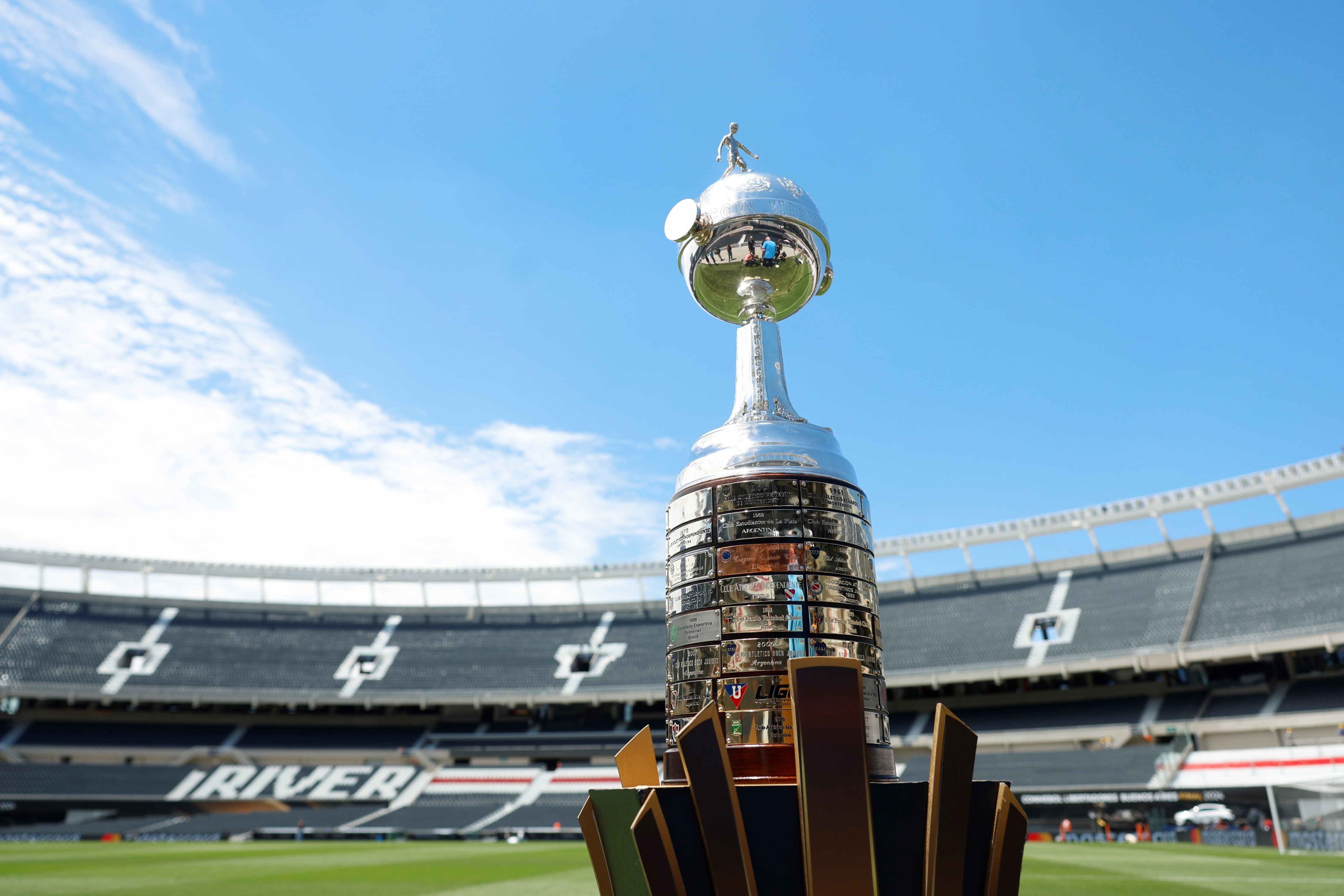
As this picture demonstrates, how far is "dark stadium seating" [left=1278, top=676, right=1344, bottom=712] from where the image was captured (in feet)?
93.7

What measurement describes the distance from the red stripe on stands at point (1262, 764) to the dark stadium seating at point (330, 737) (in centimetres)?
3317

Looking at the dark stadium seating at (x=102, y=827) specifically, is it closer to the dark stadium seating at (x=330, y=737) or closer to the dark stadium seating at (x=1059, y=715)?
the dark stadium seating at (x=330, y=737)

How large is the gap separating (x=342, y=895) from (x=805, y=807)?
1235 centimetres

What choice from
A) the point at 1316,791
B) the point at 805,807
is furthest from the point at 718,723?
the point at 1316,791

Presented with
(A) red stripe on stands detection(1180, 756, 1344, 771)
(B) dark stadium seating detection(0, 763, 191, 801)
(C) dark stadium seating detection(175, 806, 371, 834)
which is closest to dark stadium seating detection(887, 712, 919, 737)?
(A) red stripe on stands detection(1180, 756, 1344, 771)

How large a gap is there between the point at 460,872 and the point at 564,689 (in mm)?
23233

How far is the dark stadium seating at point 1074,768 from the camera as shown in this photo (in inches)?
1116

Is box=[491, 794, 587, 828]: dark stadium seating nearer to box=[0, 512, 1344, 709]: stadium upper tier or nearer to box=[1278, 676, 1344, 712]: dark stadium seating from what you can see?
box=[0, 512, 1344, 709]: stadium upper tier

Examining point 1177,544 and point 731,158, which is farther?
point 1177,544

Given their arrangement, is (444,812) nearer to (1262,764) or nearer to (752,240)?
(1262,764)

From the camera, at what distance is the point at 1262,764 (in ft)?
90.6

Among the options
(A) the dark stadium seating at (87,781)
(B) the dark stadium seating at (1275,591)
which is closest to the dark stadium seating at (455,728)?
(A) the dark stadium seating at (87,781)

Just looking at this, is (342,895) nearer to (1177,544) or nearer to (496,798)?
(496,798)

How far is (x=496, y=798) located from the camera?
36000mm
